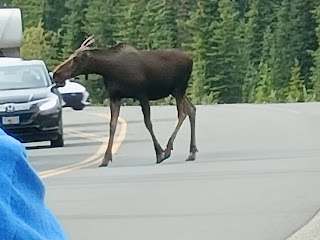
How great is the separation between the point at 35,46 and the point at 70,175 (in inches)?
2903

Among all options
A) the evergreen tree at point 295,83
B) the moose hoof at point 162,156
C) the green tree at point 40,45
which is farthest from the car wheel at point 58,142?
the green tree at point 40,45

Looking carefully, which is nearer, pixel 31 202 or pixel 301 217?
pixel 31 202

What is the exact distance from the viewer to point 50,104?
21812 mm

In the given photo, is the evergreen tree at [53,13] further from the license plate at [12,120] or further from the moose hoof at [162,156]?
the moose hoof at [162,156]

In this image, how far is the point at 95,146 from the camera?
23.0m

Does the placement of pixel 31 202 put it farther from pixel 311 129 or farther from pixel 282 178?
pixel 311 129

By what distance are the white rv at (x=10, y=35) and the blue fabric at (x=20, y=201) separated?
109 ft

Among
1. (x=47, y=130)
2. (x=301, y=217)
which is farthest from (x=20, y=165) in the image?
(x=47, y=130)

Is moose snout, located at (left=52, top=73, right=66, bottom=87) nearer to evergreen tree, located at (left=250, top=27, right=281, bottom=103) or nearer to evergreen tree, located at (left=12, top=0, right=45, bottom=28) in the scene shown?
evergreen tree, located at (left=250, top=27, right=281, bottom=103)

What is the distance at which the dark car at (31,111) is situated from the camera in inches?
843

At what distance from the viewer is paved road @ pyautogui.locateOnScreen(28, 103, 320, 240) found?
11188 millimetres

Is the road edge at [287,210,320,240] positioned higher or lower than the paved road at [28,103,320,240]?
higher

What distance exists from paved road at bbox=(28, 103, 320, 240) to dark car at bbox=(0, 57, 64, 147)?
0.38 m

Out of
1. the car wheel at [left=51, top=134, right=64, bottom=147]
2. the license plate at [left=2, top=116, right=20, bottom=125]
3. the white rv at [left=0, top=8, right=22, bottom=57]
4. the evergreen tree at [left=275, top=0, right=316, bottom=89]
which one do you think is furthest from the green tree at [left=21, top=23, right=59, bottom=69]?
the license plate at [left=2, top=116, right=20, bottom=125]
